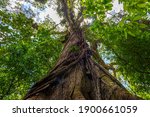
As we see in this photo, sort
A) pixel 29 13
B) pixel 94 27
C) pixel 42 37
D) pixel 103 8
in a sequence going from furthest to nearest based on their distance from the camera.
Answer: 1. pixel 29 13
2. pixel 42 37
3. pixel 94 27
4. pixel 103 8

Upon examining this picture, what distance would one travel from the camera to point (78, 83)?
14.0ft

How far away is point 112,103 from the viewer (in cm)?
321

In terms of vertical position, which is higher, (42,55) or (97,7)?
(97,7)

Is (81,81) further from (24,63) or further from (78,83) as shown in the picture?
(24,63)

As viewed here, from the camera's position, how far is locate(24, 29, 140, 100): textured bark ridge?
3.95 meters

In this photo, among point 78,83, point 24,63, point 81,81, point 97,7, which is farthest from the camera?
point 24,63

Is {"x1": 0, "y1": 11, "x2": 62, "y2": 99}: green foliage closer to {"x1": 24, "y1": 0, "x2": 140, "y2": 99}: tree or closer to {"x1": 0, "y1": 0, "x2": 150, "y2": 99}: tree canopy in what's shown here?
{"x1": 0, "y1": 0, "x2": 150, "y2": 99}: tree canopy

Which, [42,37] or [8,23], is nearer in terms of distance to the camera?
[42,37]

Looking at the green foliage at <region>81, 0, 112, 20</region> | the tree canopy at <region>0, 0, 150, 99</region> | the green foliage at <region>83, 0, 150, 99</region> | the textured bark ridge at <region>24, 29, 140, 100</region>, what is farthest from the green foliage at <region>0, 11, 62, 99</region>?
the green foliage at <region>81, 0, 112, 20</region>

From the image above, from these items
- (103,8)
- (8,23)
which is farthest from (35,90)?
(8,23)

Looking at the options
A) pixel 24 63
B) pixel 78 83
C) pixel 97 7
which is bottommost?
pixel 78 83

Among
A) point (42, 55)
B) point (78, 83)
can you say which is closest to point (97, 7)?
point (78, 83)

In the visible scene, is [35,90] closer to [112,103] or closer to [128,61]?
[112,103]

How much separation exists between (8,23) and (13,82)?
2.23m
